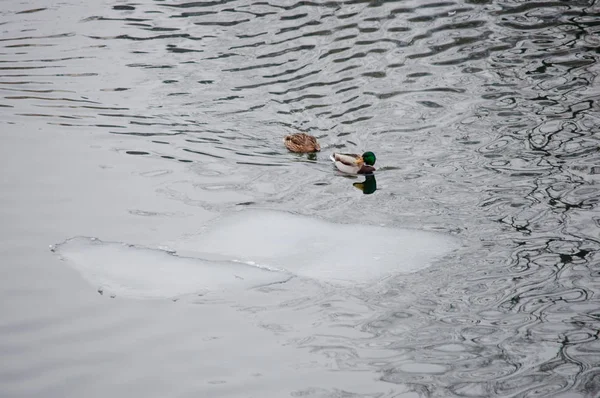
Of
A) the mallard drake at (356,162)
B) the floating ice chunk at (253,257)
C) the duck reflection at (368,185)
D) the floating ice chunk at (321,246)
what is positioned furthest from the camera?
the mallard drake at (356,162)

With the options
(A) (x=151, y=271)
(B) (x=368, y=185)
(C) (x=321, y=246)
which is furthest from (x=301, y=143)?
(A) (x=151, y=271)

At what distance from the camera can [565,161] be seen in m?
10.5

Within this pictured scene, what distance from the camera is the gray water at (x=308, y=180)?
21.8ft

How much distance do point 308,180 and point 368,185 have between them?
0.75m

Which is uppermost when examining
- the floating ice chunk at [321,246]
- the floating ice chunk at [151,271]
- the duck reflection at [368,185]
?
the floating ice chunk at [151,271]

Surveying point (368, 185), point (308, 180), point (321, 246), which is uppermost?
point (321, 246)

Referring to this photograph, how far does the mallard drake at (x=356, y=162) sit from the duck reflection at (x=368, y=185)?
0.08m

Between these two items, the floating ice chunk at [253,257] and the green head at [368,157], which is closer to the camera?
the floating ice chunk at [253,257]

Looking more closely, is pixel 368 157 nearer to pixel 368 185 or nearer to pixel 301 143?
pixel 368 185

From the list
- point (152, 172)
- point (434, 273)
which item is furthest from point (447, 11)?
point (434, 273)

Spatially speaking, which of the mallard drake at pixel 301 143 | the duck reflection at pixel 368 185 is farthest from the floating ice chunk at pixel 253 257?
the mallard drake at pixel 301 143

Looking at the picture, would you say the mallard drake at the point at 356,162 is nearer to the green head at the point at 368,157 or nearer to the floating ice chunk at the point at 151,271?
the green head at the point at 368,157

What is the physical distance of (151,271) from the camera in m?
7.91

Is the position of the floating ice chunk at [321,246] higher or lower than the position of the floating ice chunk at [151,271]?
lower
